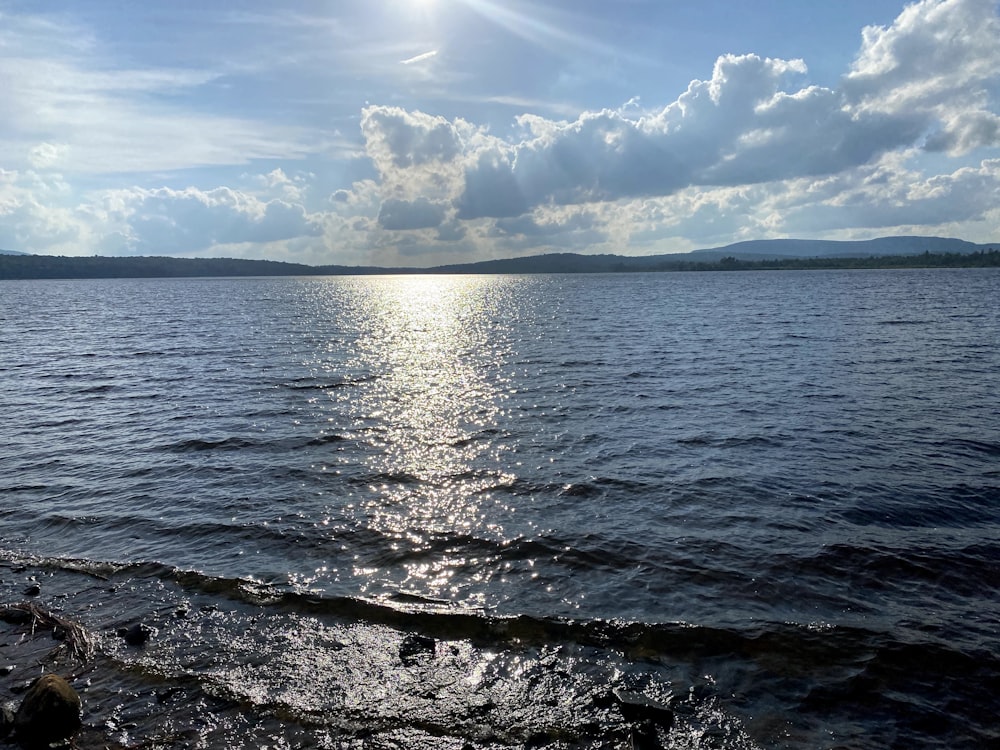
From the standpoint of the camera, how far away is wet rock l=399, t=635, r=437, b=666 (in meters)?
10.0

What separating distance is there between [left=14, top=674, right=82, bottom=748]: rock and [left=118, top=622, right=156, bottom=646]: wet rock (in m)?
1.99

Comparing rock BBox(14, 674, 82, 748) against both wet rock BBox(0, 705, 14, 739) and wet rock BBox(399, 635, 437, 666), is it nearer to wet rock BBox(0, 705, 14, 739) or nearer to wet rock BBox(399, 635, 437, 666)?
wet rock BBox(0, 705, 14, 739)

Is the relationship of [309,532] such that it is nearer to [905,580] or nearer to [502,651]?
[502,651]

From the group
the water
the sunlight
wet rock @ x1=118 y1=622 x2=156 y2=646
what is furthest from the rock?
the sunlight

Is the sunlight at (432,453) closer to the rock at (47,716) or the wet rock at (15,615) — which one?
the rock at (47,716)

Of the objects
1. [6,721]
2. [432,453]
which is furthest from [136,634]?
[432,453]

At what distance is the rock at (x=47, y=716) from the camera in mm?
7965

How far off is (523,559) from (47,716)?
8587 mm

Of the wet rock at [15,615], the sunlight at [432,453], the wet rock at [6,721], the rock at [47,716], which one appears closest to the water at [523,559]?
the sunlight at [432,453]

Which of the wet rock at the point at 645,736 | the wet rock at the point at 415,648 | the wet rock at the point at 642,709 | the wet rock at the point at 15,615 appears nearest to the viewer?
the wet rock at the point at 645,736

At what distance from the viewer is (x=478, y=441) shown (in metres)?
→ 23.3

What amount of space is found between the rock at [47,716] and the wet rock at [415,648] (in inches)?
178

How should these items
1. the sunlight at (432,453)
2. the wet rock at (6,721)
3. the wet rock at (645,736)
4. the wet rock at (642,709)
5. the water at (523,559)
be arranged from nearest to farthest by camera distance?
the wet rock at (6,721) < the wet rock at (645,736) < the wet rock at (642,709) < the water at (523,559) < the sunlight at (432,453)

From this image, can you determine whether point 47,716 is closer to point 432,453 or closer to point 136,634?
point 136,634
